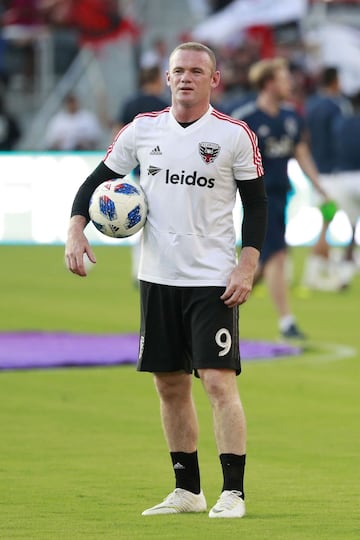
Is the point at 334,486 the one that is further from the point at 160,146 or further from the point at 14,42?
the point at 14,42

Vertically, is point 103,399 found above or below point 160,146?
below

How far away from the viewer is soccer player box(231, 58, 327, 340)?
596 inches

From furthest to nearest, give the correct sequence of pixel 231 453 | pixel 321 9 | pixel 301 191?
1. pixel 321 9
2. pixel 301 191
3. pixel 231 453

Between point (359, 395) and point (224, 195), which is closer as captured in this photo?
point (224, 195)

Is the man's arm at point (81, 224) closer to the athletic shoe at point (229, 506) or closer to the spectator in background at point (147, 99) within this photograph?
the athletic shoe at point (229, 506)

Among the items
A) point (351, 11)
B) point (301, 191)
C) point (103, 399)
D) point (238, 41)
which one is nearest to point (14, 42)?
point (238, 41)

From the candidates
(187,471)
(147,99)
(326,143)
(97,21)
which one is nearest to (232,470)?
(187,471)

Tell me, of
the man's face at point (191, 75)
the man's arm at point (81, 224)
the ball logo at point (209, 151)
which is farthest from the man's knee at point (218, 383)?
the man's face at point (191, 75)

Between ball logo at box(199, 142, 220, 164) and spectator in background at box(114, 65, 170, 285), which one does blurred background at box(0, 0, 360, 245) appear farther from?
ball logo at box(199, 142, 220, 164)

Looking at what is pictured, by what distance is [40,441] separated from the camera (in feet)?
32.0

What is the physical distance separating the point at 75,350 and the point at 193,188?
6896 millimetres

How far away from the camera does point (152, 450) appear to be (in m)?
9.54

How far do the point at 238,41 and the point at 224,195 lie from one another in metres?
26.3

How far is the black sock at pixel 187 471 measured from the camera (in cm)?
766
